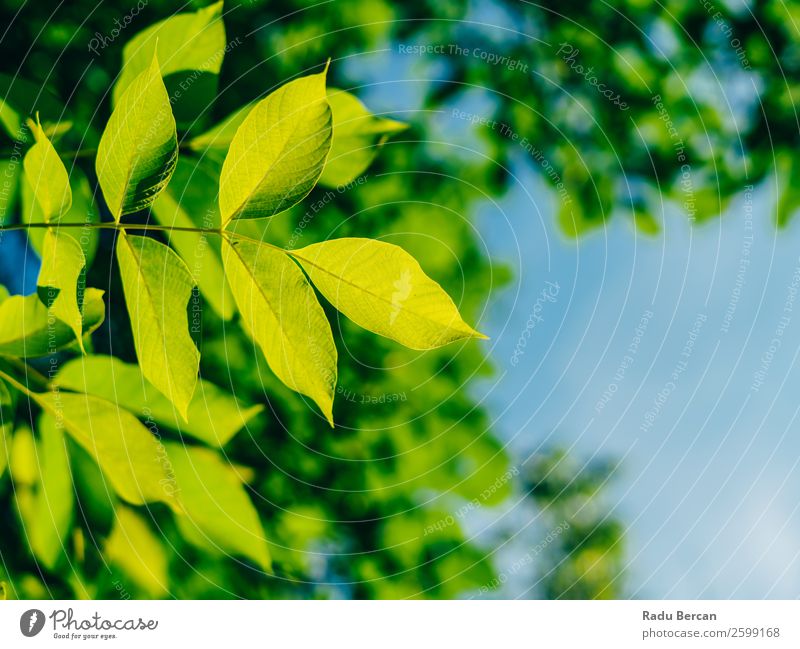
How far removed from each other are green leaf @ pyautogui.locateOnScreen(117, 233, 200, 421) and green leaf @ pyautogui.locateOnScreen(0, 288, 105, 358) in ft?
0.14

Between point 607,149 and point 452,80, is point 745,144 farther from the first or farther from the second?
point 452,80

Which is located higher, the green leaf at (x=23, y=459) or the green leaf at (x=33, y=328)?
the green leaf at (x=33, y=328)

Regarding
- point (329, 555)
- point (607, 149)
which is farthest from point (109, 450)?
point (607, 149)

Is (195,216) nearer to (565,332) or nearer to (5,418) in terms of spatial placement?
(5,418)

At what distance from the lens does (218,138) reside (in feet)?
1.30

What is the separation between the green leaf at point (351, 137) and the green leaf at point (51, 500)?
250 millimetres

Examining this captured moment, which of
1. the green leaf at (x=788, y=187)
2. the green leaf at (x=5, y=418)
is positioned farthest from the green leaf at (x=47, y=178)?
the green leaf at (x=788, y=187)

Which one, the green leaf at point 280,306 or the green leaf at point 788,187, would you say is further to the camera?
the green leaf at point 788,187

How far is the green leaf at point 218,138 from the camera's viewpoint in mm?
396

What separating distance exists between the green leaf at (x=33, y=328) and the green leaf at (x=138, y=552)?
13cm

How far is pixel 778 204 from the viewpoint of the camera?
1.52 feet
